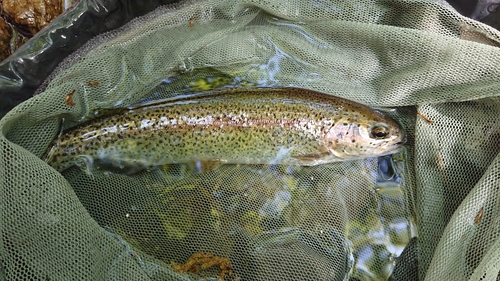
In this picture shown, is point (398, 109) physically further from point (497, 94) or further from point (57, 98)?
point (57, 98)

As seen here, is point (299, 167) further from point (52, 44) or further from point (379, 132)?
point (52, 44)

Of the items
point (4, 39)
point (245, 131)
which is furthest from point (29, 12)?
point (245, 131)

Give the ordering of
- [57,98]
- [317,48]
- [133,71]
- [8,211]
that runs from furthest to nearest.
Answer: [317,48] < [133,71] < [57,98] < [8,211]

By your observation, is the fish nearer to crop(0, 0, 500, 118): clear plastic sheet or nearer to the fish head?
the fish head

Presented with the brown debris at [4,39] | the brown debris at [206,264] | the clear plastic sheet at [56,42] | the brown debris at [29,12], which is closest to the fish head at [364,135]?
the brown debris at [206,264]

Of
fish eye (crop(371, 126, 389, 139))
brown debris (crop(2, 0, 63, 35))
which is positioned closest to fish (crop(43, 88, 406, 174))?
fish eye (crop(371, 126, 389, 139))

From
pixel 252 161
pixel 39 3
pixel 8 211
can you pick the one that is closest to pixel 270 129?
pixel 252 161

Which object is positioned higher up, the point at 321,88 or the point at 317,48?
the point at 317,48
